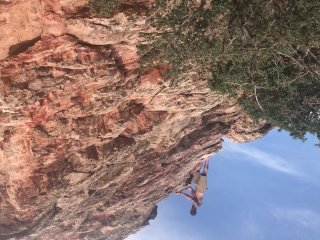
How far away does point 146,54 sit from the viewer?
14969 millimetres

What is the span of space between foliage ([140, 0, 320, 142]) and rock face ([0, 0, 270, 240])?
1.05m

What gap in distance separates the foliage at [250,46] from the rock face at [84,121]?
1046 mm

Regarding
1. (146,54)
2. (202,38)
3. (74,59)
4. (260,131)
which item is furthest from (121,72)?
(260,131)

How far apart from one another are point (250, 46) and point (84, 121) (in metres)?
7.63

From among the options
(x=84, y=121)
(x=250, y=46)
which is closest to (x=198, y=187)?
(x=84, y=121)

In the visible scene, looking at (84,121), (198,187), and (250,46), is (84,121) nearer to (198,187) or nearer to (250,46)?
(250,46)

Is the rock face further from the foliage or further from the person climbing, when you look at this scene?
the person climbing

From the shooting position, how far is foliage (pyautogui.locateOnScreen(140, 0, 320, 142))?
1318 centimetres

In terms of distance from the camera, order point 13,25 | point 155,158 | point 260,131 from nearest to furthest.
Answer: point 13,25 → point 155,158 → point 260,131

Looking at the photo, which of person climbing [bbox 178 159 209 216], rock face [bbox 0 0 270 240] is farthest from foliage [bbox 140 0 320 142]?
person climbing [bbox 178 159 209 216]

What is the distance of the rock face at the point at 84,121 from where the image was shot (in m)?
12.8

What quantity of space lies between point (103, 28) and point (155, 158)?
11.9m

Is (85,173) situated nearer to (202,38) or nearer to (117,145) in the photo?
(117,145)

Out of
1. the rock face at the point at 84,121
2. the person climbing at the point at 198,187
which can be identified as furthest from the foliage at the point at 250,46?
the person climbing at the point at 198,187
